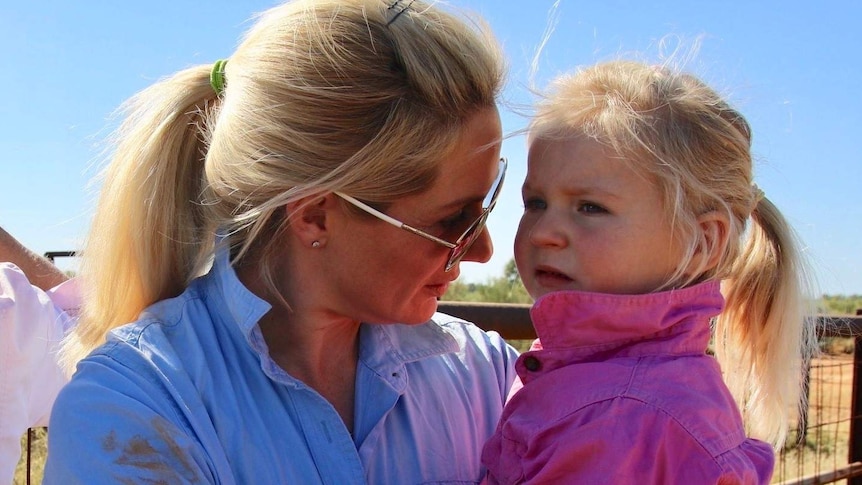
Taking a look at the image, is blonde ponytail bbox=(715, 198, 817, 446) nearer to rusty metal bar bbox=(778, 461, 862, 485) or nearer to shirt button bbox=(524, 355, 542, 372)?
shirt button bbox=(524, 355, 542, 372)

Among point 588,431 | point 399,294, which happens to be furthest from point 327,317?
point 588,431

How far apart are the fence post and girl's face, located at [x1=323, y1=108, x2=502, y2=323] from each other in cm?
360

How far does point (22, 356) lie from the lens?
8.58ft

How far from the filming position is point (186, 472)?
1.47 meters

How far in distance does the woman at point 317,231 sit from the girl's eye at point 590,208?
0.20 meters

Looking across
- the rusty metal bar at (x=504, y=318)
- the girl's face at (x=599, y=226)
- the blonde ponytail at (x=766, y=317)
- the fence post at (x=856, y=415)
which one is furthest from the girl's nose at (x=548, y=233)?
the fence post at (x=856, y=415)

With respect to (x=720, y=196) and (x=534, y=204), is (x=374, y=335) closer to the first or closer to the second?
(x=534, y=204)

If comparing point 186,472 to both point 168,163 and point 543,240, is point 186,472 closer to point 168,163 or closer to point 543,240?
point 168,163

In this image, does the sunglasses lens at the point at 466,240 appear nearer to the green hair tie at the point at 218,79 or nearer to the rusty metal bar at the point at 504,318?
the green hair tie at the point at 218,79

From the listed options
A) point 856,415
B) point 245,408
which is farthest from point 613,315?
point 856,415

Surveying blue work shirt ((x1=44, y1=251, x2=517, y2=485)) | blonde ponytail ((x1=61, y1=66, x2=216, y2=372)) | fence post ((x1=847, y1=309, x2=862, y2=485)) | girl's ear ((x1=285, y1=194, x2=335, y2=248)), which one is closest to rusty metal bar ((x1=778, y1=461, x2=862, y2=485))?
fence post ((x1=847, y1=309, x2=862, y2=485))

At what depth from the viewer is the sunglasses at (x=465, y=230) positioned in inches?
73.7

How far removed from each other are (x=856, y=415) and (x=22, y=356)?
13.6ft

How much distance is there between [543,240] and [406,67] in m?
0.45
